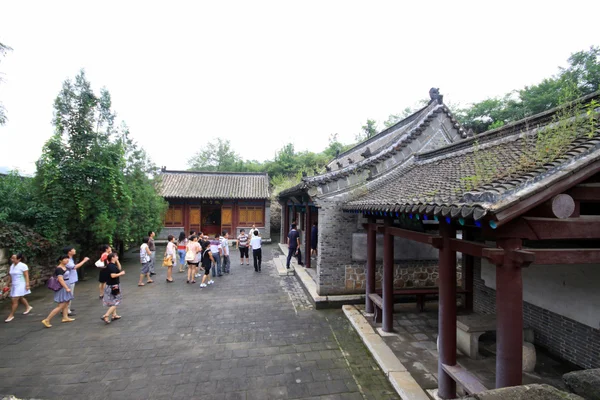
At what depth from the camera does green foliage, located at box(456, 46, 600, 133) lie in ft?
61.4

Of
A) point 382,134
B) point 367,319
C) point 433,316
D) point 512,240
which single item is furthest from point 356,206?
point 382,134

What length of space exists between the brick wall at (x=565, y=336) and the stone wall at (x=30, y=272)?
39.6 ft

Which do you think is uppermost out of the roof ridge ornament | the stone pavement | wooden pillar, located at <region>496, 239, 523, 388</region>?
the roof ridge ornament

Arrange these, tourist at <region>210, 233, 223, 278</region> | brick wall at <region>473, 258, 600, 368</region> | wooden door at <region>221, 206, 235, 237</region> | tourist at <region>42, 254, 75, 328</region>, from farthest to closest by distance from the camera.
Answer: wooden door at <region>221, 206, 235, 237</region> → tourist at <region>210, 233, 223, 278</region> → tourist at <region>42, 254, 75, 328</region> → brick wall at <region>473, 258, 600, 368</region>

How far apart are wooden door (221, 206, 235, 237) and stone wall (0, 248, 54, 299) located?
1050 cm

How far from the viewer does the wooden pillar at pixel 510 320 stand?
2.62m

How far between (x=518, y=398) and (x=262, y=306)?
6303 millimetres

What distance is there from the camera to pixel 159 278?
32.6 ft

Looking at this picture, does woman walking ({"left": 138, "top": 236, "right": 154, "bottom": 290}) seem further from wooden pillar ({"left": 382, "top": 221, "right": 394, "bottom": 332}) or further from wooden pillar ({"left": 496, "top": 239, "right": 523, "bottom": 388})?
wooden pillar ({"left": 496, "top": 239, "right": 523, "bottom": 388})

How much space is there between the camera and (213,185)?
2047 cm

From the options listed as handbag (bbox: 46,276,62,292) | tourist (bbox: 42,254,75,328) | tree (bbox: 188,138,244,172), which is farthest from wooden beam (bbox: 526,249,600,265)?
tree (bbox: 188,138,244,172)

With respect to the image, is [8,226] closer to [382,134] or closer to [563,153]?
[563,153]

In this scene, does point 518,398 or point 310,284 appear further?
point 310,284

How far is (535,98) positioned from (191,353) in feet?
90.2
